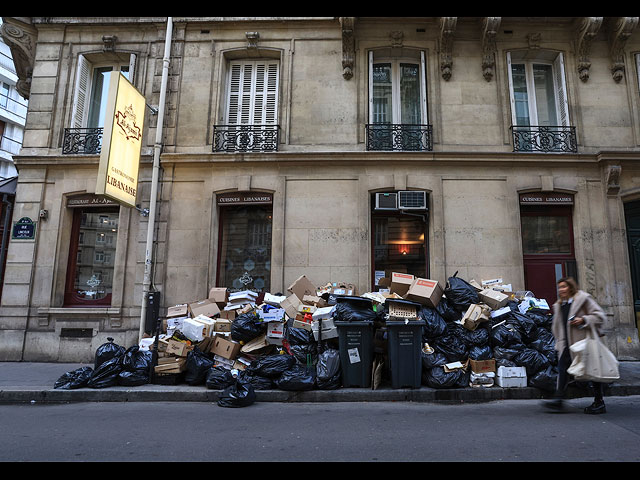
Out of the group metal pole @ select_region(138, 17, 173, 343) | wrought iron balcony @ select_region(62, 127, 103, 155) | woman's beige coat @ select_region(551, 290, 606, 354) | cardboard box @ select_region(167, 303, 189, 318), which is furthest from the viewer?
wrought iron balcony @ select_region(62, 127, 103, 155)

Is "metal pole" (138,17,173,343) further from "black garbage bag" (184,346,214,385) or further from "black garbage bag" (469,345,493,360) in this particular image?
"black garbage bag" (469,345,493,360)

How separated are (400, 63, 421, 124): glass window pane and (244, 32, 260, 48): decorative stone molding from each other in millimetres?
3772

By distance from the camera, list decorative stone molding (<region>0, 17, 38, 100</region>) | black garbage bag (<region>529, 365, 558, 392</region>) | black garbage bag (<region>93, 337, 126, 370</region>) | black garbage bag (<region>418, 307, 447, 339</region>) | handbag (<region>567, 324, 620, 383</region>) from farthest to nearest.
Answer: decorative stone molding (<region>0, 17, 38, 100</region>), black garbage bag (<region>93, 337, 126, 370</region>), black garbage bag (<region>418, 307, 447, 339</region>), black garbage bag (<region>529, 365, 558, 392</region>), handbag (<region>567, 324, 620, 383</region>)

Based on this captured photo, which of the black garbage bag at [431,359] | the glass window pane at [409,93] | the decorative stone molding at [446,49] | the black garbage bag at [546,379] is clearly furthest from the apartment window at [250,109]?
the black garbage bag at [546,379]

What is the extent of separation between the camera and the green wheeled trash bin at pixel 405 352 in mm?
6477

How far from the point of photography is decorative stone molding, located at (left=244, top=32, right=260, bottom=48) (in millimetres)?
10414

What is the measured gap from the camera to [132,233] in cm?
989

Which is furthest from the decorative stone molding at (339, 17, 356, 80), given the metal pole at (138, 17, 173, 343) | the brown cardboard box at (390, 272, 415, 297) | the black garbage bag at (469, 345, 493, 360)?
the black garbage bag at (469, 345, 493, 360)

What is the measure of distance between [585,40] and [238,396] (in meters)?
11.1

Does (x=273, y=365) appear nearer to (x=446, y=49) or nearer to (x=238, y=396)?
(x=238, y=396)

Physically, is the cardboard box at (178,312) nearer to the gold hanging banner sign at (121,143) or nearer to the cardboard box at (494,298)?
the gold hanging banner sign at (121,143)

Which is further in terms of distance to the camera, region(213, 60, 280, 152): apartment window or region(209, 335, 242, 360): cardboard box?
region(213, 60, 280, 152): apartment window

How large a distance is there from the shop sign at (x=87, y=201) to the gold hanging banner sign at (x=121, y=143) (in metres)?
1.23

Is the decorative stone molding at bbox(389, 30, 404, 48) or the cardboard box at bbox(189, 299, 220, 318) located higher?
the decorative stone molding at bbox(389, 30, 404, 48)
